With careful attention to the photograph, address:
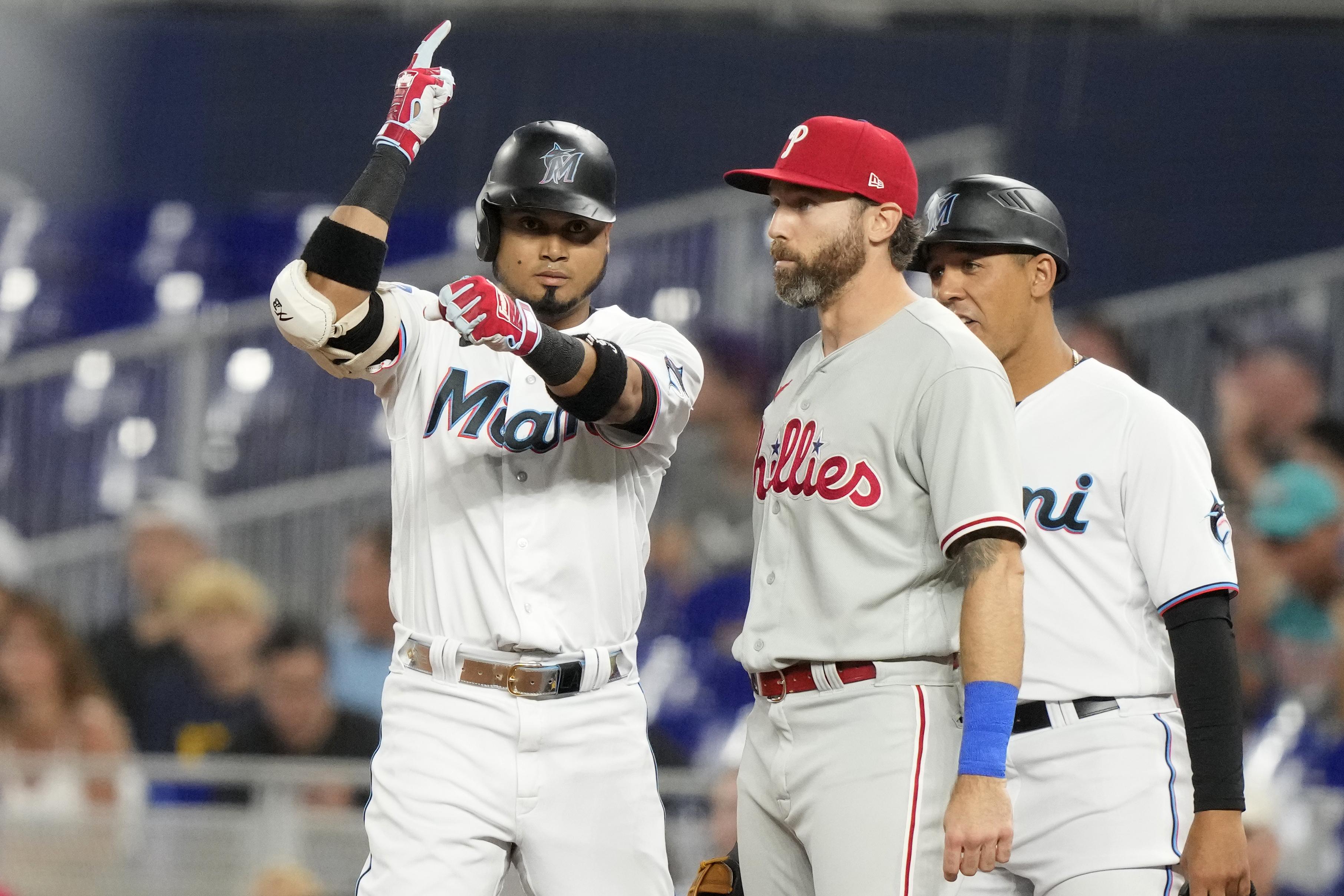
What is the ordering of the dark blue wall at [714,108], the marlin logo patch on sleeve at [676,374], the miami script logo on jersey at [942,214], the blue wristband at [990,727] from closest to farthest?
the blue wristband at [990,727] < the marlin logo patch on sleeve at [676,374] < the miami script logo on jersey at [942,214] < the dark blue wall at [714,108]

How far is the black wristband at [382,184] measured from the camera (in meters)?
1.99

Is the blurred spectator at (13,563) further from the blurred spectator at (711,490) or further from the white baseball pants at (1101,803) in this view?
the white baseball pants at (1101,803)

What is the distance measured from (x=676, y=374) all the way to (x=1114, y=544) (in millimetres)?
636

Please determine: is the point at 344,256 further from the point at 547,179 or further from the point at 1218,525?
the point at 1218,525

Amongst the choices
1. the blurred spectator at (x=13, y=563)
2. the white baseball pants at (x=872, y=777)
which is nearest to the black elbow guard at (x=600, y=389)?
the white baseball pants at (x=872, y=777)

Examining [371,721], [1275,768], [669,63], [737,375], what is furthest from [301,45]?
[1275,768]

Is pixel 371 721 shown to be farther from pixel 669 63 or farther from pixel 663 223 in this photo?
pixel 669 63

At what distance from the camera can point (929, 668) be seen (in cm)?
177

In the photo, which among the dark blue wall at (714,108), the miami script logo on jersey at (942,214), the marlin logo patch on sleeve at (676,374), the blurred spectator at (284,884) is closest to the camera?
the marlin logo patch on sleeve at (676,374)

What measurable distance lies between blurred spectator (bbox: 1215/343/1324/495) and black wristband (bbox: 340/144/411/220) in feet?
12.3

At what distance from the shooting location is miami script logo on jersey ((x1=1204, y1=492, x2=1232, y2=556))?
6.65 feet

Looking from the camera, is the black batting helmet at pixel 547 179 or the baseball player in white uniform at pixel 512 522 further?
the black batting helmet at pixel 547 179

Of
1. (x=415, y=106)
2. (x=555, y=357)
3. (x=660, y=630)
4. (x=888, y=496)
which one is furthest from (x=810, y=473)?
(x=660, y=630)

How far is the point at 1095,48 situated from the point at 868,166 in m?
4.38
